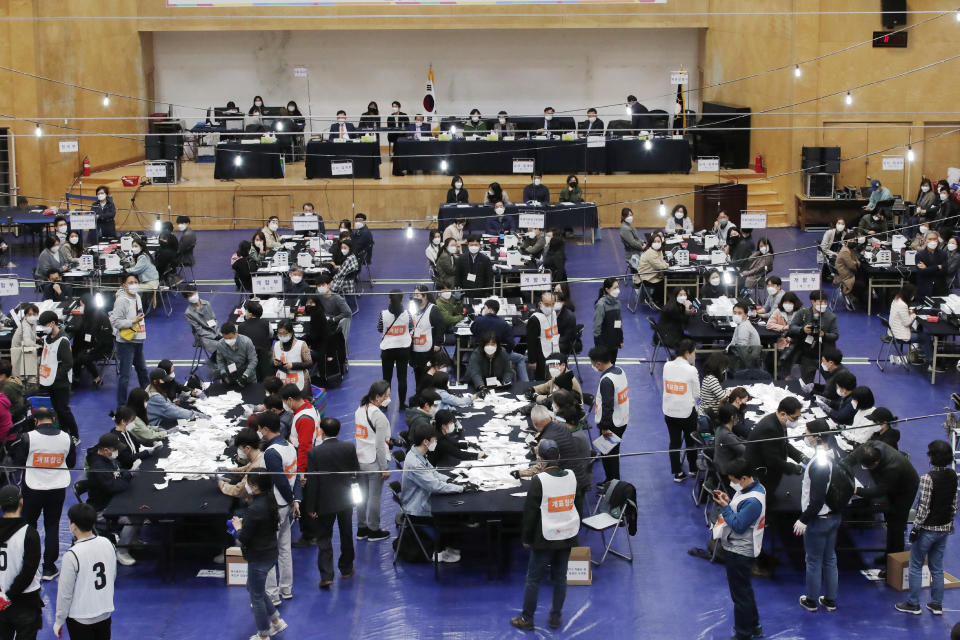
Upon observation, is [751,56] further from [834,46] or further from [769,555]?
[769,555]

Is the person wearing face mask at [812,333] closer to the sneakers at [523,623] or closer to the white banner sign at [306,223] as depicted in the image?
the sneakers at [523,623]

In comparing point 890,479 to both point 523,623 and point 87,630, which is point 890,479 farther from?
point 87,630

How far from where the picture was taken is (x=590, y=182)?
25.5 m

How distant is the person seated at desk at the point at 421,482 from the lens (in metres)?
10.2

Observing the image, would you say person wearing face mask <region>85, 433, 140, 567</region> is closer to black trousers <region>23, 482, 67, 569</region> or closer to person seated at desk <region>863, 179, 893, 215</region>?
black trousers <region>23, 482, 67, 569</region>

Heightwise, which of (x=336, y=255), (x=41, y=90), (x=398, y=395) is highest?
(x=41, y=90)

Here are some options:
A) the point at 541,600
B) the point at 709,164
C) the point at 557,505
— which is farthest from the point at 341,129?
the point at 557,505

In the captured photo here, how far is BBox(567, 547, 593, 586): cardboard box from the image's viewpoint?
1030cm

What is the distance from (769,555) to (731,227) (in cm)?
972

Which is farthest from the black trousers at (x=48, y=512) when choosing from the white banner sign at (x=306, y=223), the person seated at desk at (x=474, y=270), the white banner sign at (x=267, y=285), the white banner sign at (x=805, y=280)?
the white banner sign at (x=306, y=223)

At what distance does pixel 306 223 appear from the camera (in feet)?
67.4

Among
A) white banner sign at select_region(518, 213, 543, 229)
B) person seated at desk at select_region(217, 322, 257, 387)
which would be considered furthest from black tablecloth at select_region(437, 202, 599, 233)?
person seated at desk at select_region(217, 322, 257, 387)

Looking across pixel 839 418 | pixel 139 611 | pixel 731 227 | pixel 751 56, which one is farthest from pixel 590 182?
pixel 139 611

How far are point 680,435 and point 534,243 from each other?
25.5 ft
